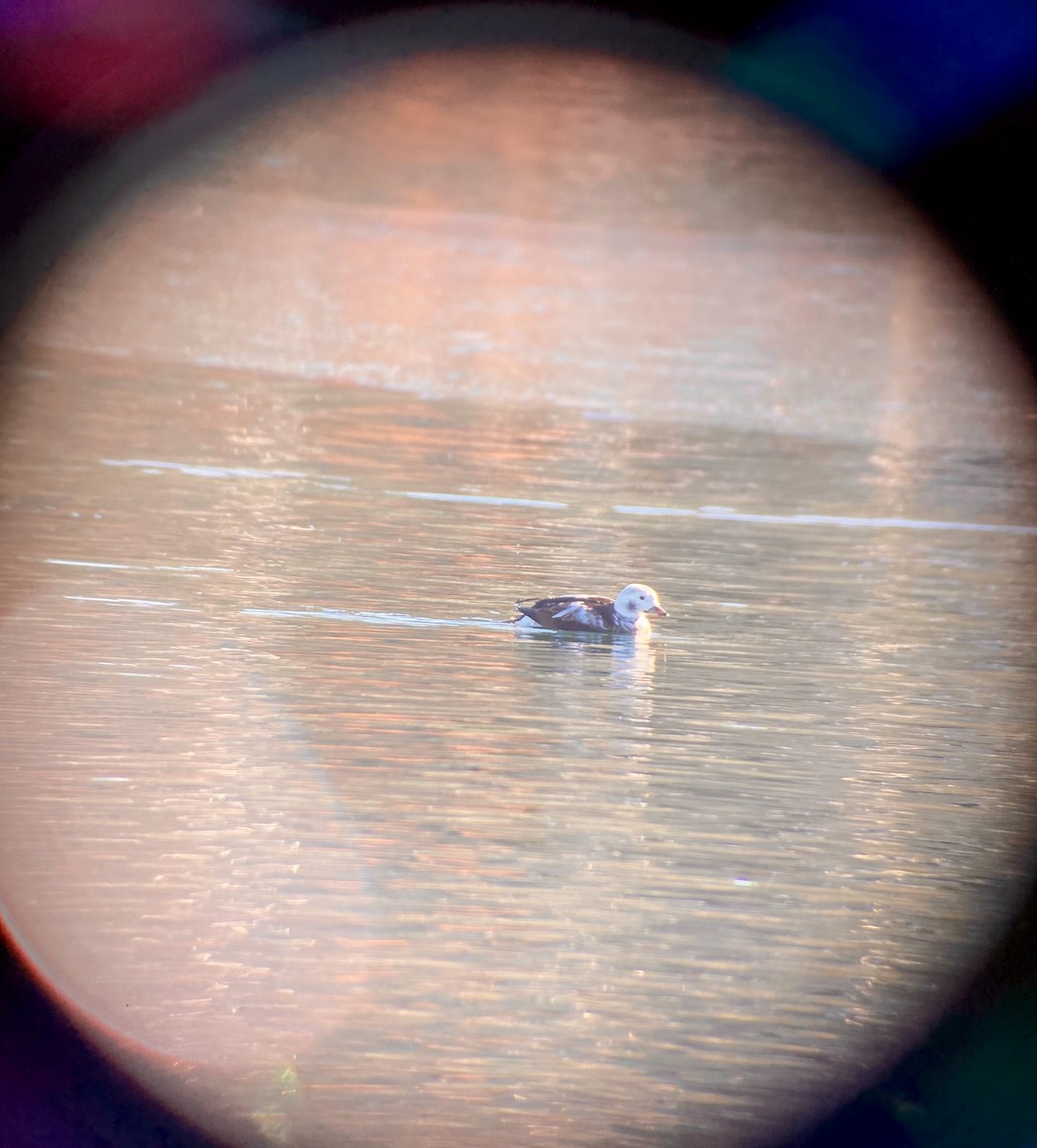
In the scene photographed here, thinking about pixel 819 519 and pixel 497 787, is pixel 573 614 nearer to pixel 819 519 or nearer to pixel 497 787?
pixel 497 787

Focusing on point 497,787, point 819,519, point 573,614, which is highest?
point 819,519

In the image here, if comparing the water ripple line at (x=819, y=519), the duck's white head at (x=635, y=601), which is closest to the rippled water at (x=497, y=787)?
the water ripple line at (x=819, y=519)

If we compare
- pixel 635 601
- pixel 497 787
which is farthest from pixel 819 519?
pixel 497 787

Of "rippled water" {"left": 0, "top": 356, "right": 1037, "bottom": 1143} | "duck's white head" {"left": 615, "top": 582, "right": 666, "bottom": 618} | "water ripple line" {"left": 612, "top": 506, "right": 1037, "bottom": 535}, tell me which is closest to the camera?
"rippled water" {"left": 0, "top": 356, "right": 1037, "bottom": 1143}

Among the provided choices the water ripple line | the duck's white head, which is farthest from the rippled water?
the duck's white head

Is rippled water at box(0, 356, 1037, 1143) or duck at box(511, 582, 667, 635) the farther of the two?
duck at box(511, 582, 667, 635)

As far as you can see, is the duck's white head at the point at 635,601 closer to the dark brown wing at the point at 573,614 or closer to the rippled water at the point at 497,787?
the dark brown wing at the point at 573,614

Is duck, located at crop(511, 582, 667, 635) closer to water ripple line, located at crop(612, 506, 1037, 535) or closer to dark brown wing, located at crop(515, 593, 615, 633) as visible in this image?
dark brown wing, located at crop(515, 593, 615, 633)
